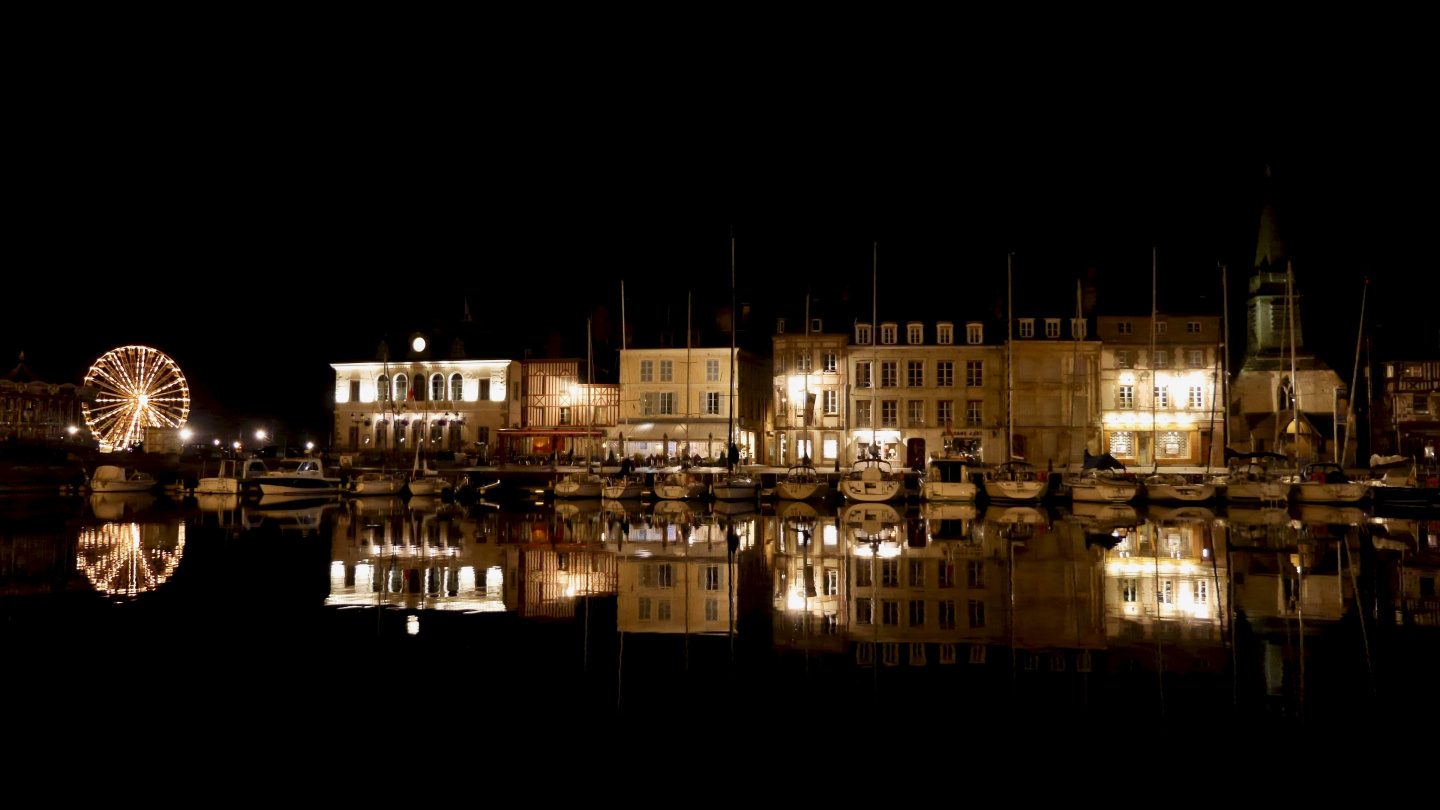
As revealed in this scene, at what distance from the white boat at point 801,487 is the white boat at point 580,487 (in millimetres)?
7777

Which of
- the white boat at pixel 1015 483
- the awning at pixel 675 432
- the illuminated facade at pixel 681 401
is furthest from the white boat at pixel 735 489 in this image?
the illuminated facade at pixel 681 401

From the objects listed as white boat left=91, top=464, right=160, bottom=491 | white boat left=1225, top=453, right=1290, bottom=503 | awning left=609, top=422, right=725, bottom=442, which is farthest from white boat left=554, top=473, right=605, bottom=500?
white boat left=1225, top=453, right=1290, bottom=503

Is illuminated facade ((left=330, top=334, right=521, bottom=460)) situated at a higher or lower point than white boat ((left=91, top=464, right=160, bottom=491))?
higher

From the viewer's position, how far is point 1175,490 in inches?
1731

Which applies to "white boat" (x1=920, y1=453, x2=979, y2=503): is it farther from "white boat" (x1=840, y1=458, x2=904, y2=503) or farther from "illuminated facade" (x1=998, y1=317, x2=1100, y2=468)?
"illuminated facade" (x1=998, y1=317, x2=1100, y2=468)

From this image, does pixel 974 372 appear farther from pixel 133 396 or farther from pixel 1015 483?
pixel 133 396

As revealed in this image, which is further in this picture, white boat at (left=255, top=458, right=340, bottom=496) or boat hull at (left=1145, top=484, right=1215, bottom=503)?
white boat at (left=255, top=458, right=340, bottom=496)

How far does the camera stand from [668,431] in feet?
196

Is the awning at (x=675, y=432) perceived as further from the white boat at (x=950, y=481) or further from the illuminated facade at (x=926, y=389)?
the white boat at (x=950, y=481)

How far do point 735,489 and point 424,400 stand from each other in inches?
1080

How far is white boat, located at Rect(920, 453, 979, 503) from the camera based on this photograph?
4534cm

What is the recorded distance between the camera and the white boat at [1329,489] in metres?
43.0

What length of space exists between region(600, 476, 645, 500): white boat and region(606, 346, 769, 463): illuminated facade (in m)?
9.88

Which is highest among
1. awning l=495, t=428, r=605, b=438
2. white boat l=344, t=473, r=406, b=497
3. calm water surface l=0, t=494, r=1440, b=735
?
awning l=495, t=428, r=605, b=438
